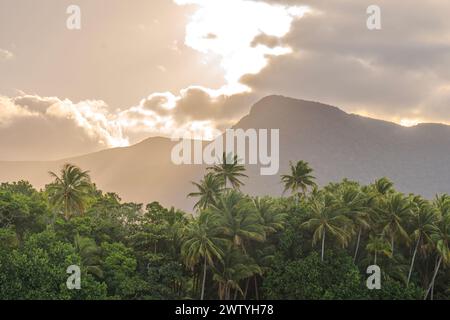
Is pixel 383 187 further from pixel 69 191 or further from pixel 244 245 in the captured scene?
pixel 69 191

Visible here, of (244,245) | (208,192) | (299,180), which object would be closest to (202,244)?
(244,245)

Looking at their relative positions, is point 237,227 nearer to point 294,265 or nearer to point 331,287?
point 294,265

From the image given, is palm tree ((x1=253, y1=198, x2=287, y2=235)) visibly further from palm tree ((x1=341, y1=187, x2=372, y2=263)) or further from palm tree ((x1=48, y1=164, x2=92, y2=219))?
palm tree ((x1=48, y1=164, x2=92, y2=219))

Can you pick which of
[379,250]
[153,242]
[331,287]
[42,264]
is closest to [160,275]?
[153,242]

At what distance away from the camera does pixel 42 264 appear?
129ft

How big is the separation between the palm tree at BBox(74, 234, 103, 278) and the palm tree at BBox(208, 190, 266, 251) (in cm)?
1256

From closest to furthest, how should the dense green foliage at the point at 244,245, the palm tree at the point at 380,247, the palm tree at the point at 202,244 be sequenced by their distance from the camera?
the dense green foliage at the point at 244,245
the palm tree at the point at 202,244
the palm tree at the point at 380,247

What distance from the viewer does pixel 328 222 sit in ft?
161

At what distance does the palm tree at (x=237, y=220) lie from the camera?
1939 inches

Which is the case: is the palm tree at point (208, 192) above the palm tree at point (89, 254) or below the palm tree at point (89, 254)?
above

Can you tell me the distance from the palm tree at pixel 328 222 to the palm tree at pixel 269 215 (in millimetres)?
3038

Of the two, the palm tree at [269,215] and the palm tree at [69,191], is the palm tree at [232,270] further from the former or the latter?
the palm tree at [69,191]

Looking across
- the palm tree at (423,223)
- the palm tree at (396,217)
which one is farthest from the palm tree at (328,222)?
the palm tree at (423,223)

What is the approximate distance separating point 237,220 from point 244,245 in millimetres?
4222
